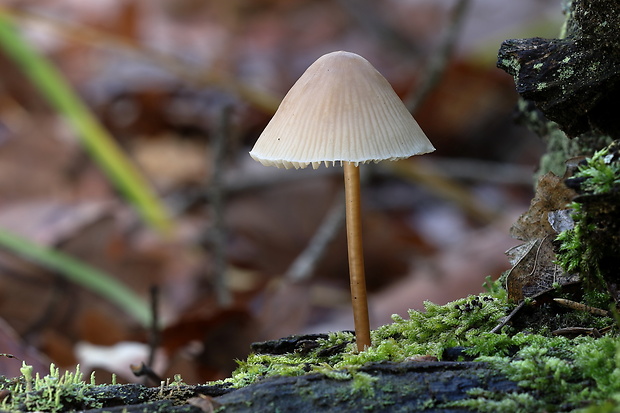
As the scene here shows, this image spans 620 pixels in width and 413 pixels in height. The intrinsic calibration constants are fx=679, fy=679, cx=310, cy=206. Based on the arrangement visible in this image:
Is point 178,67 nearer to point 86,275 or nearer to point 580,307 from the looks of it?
point 86,275

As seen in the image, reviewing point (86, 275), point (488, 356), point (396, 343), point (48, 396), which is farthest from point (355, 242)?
point (86, 275)

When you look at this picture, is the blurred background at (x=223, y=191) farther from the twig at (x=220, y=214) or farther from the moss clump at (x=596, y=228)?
the moss clump at (x=596, y=228)

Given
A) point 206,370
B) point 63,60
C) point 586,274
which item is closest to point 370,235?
point 206,370

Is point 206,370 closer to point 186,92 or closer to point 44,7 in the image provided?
point 186,92

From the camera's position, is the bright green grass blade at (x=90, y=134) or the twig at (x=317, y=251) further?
the bright green grass blade at (x=90, y=134)

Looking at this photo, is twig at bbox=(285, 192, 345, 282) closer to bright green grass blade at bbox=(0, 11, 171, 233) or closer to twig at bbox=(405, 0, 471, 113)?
twig at bbox=(405, 0, 471, 113)

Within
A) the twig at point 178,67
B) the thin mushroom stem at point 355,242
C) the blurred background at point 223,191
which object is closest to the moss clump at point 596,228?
the thin mushroom stem at point 355,242

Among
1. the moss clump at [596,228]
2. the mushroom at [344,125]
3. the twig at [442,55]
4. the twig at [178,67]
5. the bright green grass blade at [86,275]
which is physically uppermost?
the twig at [178,67]
